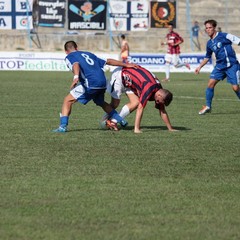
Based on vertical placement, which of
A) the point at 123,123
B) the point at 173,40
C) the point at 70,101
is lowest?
the point at 173,40

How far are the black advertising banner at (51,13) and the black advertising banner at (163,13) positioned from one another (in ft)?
A: 16.3

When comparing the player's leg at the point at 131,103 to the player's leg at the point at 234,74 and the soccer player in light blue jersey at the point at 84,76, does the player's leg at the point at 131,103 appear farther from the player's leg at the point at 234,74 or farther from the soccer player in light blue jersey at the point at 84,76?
the player's leg at the point at 234,74

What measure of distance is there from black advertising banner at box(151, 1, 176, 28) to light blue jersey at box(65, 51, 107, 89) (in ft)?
111

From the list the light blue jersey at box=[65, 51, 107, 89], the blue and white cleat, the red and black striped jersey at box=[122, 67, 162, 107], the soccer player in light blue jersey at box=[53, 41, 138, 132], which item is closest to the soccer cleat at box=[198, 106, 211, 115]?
the blue and white cleat

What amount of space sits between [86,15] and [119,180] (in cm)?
3796

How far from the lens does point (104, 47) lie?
46.8 meters

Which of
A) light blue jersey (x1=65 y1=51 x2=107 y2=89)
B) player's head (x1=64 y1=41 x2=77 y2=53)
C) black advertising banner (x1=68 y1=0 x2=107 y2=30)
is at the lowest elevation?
black advertising banner (x1=68 y1=0 x2=107 y2=30)

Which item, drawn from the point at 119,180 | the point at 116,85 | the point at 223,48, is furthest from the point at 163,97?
the point at 223,48

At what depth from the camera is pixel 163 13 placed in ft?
155

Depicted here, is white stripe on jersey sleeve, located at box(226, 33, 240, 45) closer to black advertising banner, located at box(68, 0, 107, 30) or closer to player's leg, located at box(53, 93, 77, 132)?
player's leg, located at box(53, 93, 77, 132)

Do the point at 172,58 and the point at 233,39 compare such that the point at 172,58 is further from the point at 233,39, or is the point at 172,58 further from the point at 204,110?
the point at 204,110

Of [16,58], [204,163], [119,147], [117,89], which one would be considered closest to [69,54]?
[117,89]

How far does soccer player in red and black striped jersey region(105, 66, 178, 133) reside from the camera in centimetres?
1339

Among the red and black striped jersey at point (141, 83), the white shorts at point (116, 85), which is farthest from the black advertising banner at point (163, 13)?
the red and black striped jersey at point (141, 83)
